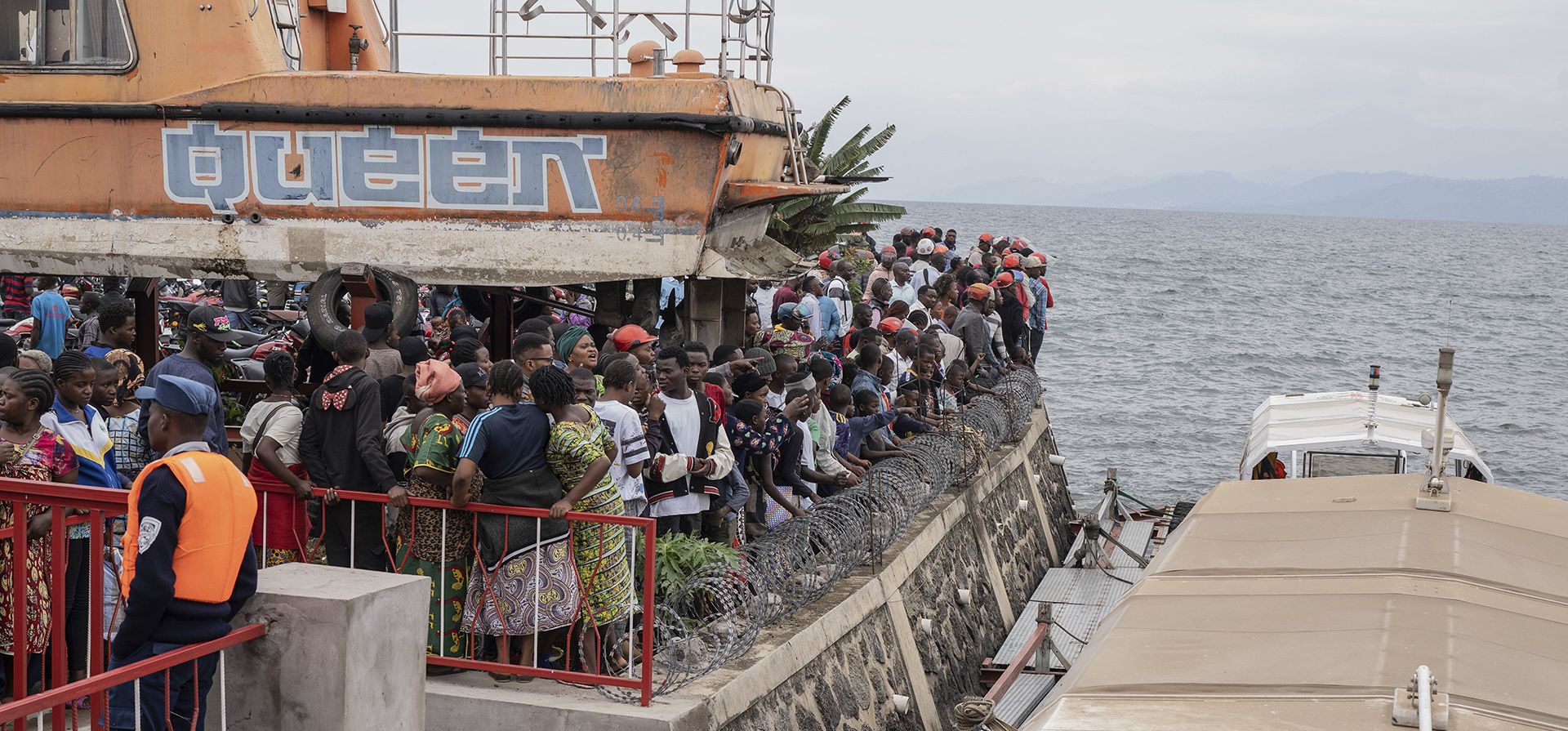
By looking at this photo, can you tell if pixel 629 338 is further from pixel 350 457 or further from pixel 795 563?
pixel 350 457

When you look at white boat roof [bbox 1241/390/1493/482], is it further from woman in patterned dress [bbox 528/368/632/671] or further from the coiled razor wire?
woman in patterned dress [bbox 528/368/632/671]

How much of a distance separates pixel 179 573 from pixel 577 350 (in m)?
4.21

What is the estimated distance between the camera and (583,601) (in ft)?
24.1

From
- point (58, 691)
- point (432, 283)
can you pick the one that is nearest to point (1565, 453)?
point (432, 283)

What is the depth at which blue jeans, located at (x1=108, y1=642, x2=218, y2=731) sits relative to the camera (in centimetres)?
489

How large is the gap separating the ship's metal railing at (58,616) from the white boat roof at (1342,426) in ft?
34.6

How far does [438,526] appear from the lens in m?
7.22

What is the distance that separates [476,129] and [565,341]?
166 centimetres

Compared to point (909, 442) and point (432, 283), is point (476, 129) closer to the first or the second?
point (432, 283)

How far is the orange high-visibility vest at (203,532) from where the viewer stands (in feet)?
16.1

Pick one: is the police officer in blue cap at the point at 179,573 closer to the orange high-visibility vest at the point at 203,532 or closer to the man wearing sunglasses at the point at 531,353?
the orange high-visibility vest at the point at 203,532

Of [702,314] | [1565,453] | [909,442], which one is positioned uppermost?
[702,314]

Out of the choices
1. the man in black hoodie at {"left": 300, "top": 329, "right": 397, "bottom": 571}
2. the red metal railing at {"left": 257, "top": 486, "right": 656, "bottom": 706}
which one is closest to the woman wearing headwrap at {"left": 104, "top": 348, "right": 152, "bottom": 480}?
the red metal railing at {"left": 257, "top": 486, "right": 656, "bottom": 706}

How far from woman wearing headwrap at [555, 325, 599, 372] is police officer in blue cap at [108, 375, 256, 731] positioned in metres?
3.89
